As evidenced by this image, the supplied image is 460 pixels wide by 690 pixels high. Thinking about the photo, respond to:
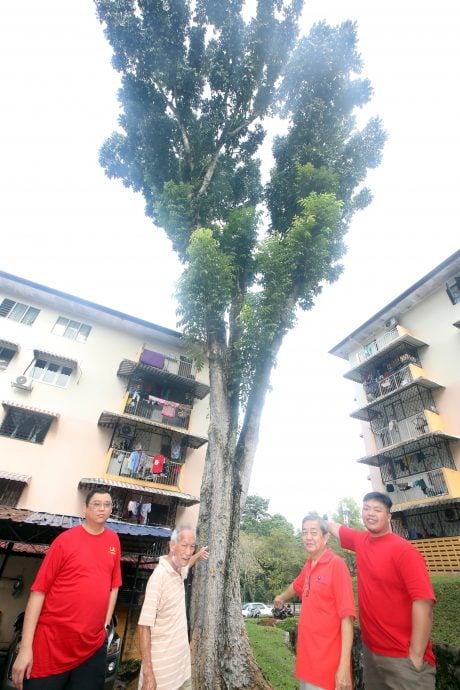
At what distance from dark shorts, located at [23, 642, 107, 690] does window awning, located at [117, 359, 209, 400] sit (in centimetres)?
1273

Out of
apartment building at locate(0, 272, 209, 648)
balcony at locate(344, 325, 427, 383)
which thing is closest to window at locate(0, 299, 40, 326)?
apartment building at locate(0, 272, 209, 648)

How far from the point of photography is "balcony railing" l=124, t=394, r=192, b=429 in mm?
14812

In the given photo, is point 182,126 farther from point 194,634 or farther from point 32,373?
point 194,634

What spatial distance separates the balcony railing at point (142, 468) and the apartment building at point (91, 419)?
4cm

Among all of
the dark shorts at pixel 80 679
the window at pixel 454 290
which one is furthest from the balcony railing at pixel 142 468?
the window at pixel 454 290

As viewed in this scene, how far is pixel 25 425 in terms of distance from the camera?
1293cm

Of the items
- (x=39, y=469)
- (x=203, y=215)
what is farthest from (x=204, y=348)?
(x=39, y=469)

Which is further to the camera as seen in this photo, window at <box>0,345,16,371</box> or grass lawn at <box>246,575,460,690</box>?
window at <box>0,345,16,371</box>

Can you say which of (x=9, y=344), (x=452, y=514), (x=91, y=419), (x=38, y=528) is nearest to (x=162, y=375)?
(x=91, y=419)

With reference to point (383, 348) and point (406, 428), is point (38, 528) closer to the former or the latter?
point (406, 428)

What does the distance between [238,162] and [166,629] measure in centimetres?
1328

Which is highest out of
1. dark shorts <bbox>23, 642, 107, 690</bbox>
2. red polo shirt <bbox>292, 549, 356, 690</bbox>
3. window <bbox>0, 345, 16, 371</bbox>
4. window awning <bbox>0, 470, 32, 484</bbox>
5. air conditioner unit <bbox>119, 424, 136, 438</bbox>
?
window <bbox>0, 345, 16, 371</bbox>

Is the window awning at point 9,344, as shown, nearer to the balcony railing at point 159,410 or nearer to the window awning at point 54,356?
the window awning at point 54,356

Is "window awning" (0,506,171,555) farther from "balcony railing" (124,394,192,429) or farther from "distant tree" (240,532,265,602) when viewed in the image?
"distant tree" (240,532,265,602)
